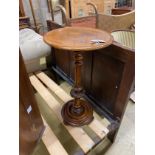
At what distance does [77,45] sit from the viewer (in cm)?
73

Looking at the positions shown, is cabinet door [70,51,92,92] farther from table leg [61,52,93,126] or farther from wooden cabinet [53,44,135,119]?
table leg [61,52,93,126]

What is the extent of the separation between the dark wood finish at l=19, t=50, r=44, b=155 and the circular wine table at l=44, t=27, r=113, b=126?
0.73 ft

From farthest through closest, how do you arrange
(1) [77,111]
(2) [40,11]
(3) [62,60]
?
(2) [40,11] → (3) [62,60] → (1) [77,111]

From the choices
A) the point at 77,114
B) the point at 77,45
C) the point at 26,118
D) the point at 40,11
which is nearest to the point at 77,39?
the point at 77,45

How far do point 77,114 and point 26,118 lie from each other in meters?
0.46

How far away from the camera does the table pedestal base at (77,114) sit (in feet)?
3.72

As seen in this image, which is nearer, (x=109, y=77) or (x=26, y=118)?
(x=26, y=118)

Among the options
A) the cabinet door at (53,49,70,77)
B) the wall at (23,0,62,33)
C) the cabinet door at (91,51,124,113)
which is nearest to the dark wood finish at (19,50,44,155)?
the cabinet door at (91,51,124,113)

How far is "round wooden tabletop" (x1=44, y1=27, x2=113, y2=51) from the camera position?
0.72 metres

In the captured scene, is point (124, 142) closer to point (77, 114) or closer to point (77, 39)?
point (77, 114)

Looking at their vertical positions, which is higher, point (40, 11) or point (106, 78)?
point (40, 11)

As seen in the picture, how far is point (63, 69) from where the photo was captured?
66.6 inches
